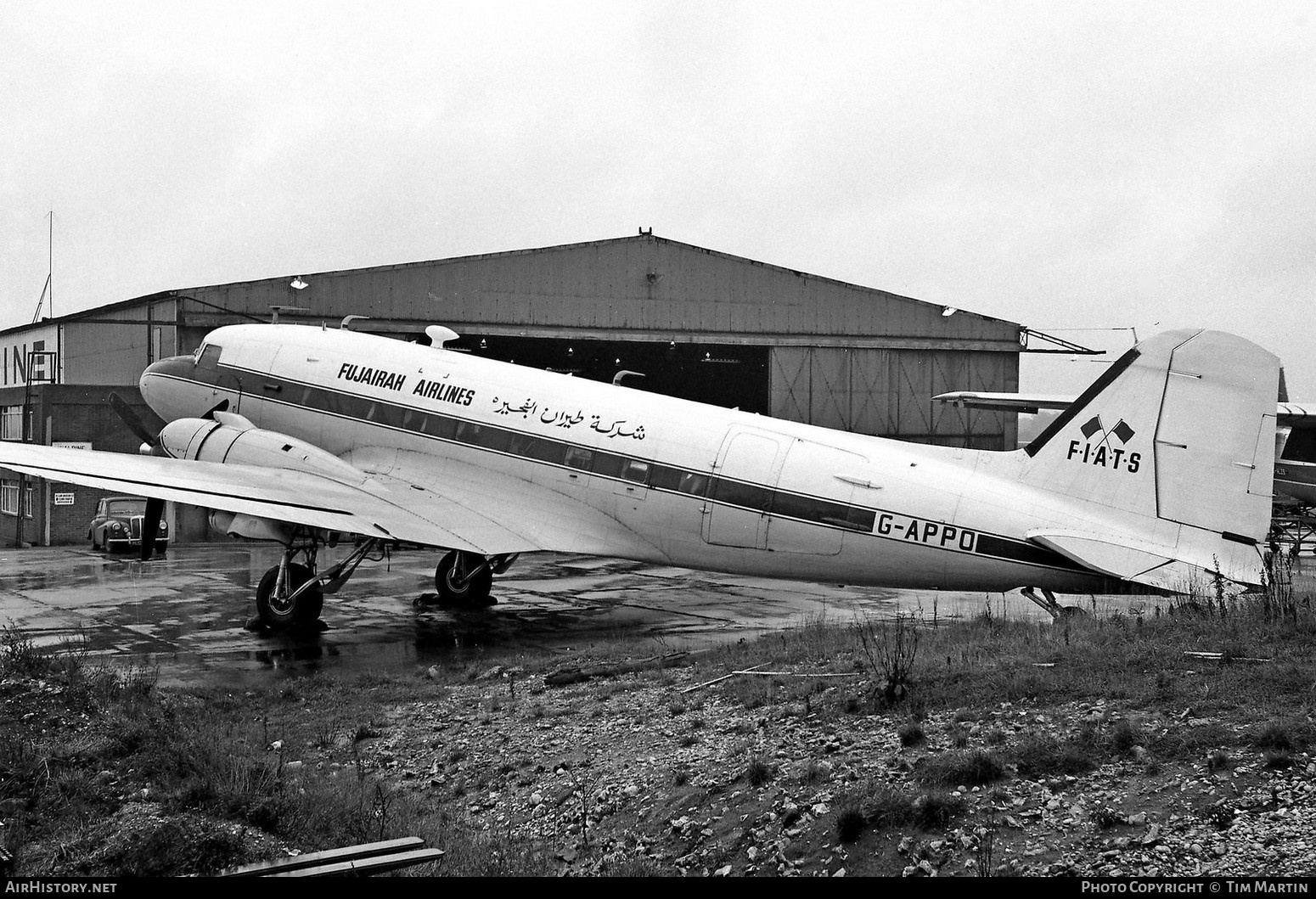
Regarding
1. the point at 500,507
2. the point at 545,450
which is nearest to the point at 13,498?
the point at 500,507

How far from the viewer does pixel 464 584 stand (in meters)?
20.3

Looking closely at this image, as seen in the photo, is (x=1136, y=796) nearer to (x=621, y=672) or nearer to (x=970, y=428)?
(x=621, y=672)

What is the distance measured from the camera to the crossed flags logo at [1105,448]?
14.0 metres

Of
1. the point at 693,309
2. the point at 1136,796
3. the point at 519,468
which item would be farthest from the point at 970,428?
the point at 1136,796

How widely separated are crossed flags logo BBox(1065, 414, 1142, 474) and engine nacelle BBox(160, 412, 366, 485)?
39.6 ft

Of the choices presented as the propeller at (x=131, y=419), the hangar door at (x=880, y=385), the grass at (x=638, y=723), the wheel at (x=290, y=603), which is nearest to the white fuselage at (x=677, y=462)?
the propeller at (x=131, y=419)

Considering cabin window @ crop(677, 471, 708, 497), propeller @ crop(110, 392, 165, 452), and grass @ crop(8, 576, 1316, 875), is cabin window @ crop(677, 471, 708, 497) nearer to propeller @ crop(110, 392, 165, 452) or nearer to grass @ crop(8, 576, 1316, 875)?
grass @ crop(8, 576, 1316, 875)

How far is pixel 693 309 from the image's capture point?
41719 millimetres

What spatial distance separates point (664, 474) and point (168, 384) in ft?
38.2

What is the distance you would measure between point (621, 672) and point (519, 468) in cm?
587

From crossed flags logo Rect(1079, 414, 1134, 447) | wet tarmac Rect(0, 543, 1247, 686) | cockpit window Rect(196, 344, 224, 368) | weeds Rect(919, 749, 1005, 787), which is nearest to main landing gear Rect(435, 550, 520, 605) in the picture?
wet tarmac Rect(0, 543, 1247, 686)

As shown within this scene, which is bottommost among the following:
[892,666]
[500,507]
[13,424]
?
[892,666]

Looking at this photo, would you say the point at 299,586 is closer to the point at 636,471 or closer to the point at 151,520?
the point at 151,520

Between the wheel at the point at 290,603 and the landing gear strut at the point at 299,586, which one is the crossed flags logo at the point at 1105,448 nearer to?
the landing gear strut at the point at 299,586
